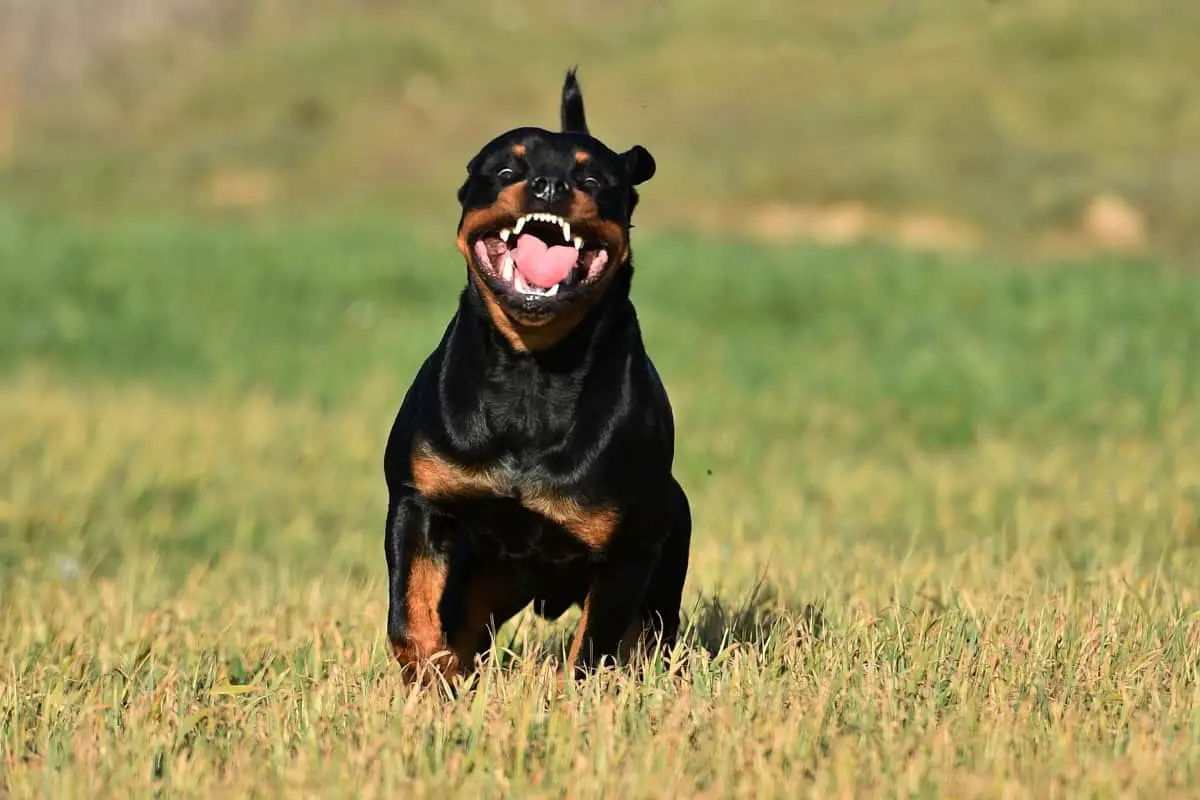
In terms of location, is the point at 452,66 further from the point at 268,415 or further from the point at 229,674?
the point at 229,674

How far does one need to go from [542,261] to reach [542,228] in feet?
0.37

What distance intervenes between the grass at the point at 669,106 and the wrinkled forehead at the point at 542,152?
21310 mm

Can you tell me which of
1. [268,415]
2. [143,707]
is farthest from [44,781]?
[268,415]

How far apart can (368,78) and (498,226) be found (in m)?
35.5

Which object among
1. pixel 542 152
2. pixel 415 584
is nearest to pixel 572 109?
pixel 542 152

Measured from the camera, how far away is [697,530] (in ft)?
27.5

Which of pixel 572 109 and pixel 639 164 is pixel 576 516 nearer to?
pixel 639 164

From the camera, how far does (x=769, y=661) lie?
433 cm

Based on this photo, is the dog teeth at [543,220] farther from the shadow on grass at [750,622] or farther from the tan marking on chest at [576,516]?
the shadow on grass at [750,622]

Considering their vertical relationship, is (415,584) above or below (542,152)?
below

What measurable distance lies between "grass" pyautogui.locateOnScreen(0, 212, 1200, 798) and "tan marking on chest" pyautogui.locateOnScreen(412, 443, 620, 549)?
33 cm

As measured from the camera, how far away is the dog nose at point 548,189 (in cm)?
399

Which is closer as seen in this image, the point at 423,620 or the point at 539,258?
the point at 539,258

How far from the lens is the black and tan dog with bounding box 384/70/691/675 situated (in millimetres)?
4062
